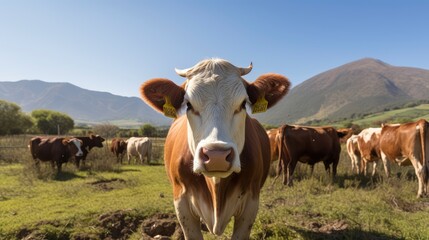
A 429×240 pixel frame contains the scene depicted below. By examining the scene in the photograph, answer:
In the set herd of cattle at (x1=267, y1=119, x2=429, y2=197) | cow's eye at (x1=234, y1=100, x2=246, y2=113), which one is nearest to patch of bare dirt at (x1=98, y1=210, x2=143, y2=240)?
cow's eye at (x1=234, y1=100, x2=246, y2=113)

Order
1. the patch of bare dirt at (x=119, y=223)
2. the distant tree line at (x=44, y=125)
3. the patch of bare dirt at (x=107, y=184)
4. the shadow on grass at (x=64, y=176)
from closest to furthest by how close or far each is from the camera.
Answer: the patch of bare dirt at (x=119, y=223) < the patch of bare dirt at (x=107, y=184) < the shadow on grass at (x=64, y=176) < the distant tree line at (x=44, y=125)

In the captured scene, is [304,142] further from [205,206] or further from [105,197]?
[205,206]

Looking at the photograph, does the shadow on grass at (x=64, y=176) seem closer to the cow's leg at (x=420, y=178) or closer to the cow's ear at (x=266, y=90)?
the cow's ear at (x=266, y=90)

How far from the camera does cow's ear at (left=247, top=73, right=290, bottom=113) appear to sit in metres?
3.19

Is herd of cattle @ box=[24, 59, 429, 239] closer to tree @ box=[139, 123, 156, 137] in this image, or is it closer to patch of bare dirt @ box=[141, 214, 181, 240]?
patch of bare dirt @ box=[141, 214, 181, 240]

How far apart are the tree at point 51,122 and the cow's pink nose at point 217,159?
55.5 meters

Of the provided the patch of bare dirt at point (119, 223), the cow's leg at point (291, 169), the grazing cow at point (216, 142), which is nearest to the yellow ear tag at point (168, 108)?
the grazing cow at point (216, 142)

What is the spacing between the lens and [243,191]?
11.1ft

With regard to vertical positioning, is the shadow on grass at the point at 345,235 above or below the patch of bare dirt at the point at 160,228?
above

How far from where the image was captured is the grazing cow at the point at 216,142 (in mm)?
2447

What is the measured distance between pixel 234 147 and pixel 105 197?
7.31 meters

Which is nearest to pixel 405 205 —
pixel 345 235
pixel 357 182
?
pixel 357 182

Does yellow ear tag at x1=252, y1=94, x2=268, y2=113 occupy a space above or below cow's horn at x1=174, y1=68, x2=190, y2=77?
below

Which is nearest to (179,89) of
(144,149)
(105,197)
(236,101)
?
(236,101)
